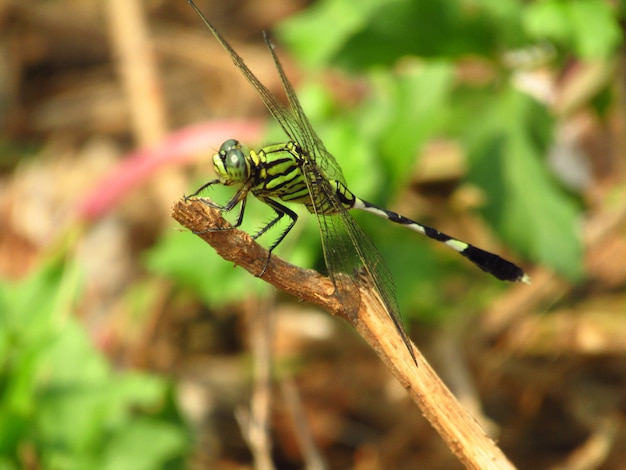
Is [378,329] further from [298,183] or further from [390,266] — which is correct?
[390,266]

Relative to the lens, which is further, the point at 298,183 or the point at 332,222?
the point at 298,183

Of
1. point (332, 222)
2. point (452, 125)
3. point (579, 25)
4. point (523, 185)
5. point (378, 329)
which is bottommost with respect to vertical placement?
point (378, 329)

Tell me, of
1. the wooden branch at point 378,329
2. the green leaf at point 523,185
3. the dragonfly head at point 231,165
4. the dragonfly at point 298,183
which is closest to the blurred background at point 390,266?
the green leaf at point 523,185

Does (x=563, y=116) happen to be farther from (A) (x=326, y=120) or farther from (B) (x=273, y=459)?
(B) (x=273, y=459)

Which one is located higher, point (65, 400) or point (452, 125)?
point (452, 125)

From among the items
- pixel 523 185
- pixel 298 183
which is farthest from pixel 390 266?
pixel 298 183

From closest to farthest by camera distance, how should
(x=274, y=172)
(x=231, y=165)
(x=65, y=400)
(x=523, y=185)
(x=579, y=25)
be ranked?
(x=231, y=165) < (x=274, y=172) < (x=579, y=25) < (x=65, y=400) < (x=523, y=185)

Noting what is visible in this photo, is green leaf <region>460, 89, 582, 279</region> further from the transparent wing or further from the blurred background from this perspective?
the transparent wing

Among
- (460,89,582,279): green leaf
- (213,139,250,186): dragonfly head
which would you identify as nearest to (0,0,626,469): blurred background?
(460,89,582,279): green leaf
